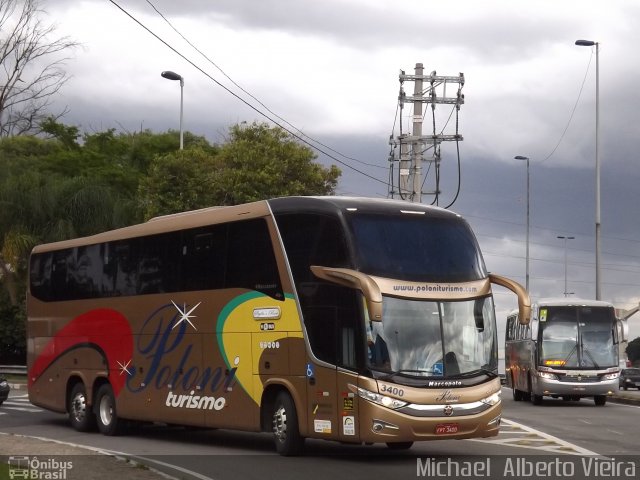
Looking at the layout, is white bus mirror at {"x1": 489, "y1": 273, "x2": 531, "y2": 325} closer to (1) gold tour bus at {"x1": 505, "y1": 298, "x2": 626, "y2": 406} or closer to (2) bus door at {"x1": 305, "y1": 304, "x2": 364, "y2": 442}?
(2) bus door at {"x1": 305, "y1": 304, "x2": 364, "y2": 442}

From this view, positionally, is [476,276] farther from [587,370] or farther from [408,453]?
[587,370]

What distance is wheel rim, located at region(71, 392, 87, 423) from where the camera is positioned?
23.8 m

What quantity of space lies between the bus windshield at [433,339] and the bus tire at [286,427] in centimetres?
194

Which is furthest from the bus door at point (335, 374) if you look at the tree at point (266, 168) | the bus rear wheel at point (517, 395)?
the tree at point (266, 168)

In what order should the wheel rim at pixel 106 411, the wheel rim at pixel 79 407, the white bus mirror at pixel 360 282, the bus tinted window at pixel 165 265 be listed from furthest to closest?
the wheel rim at pixel 79 407, the wheel rim at pixel 106 411, the bus tinted window at pixel 165 265, the white bus mirror at pixel 360 282

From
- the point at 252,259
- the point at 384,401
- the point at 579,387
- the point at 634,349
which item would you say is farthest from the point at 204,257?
the point at 634,349

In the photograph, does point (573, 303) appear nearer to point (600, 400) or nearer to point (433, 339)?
point (600, 400)

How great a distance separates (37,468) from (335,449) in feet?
20.7

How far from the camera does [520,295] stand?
1753 cm

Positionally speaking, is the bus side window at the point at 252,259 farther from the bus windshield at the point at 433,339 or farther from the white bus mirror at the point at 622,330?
the white bus mirror at the point at 622,330

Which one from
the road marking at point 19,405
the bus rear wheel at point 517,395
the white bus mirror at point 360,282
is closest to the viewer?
the white bus mirror at point 360,282

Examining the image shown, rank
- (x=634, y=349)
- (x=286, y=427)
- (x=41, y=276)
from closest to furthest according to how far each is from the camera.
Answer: (x=286, y=427) < (x=41, y=276) < (x=634, y=349)

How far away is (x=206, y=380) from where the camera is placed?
65.4 feet

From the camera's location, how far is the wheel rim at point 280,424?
17719 mm
